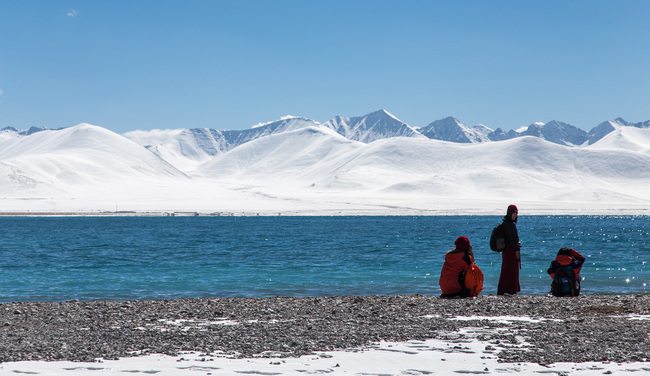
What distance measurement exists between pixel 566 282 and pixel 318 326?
7833 millimetres

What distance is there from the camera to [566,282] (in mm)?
17266

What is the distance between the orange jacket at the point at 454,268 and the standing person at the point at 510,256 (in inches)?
41.2

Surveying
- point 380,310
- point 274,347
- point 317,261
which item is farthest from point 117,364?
point 317,261

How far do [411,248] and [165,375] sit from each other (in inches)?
1528

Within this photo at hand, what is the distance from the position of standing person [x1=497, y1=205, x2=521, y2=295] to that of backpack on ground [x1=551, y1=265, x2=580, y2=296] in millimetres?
991

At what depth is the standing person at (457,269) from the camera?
16.8 meters

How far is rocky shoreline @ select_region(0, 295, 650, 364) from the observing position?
33.7 ft

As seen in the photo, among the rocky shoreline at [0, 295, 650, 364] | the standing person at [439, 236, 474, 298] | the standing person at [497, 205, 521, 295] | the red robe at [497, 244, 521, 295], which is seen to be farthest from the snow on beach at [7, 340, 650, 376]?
the red robe at [497, 244, 521, 295]

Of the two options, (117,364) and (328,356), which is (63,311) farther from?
(328,356)

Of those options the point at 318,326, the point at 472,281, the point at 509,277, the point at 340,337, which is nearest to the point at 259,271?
the point at 509,277

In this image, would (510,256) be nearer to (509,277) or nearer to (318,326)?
(509,277)

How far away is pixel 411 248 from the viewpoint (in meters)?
46.7

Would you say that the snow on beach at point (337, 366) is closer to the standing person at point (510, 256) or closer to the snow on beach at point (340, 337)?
the snow on beach at point (340, 337)

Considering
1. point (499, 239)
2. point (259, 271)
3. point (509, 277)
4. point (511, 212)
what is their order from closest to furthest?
1. point (511, 212)
2. point (499, 239)
3. point (509, 277)
4. point (259, 271)
